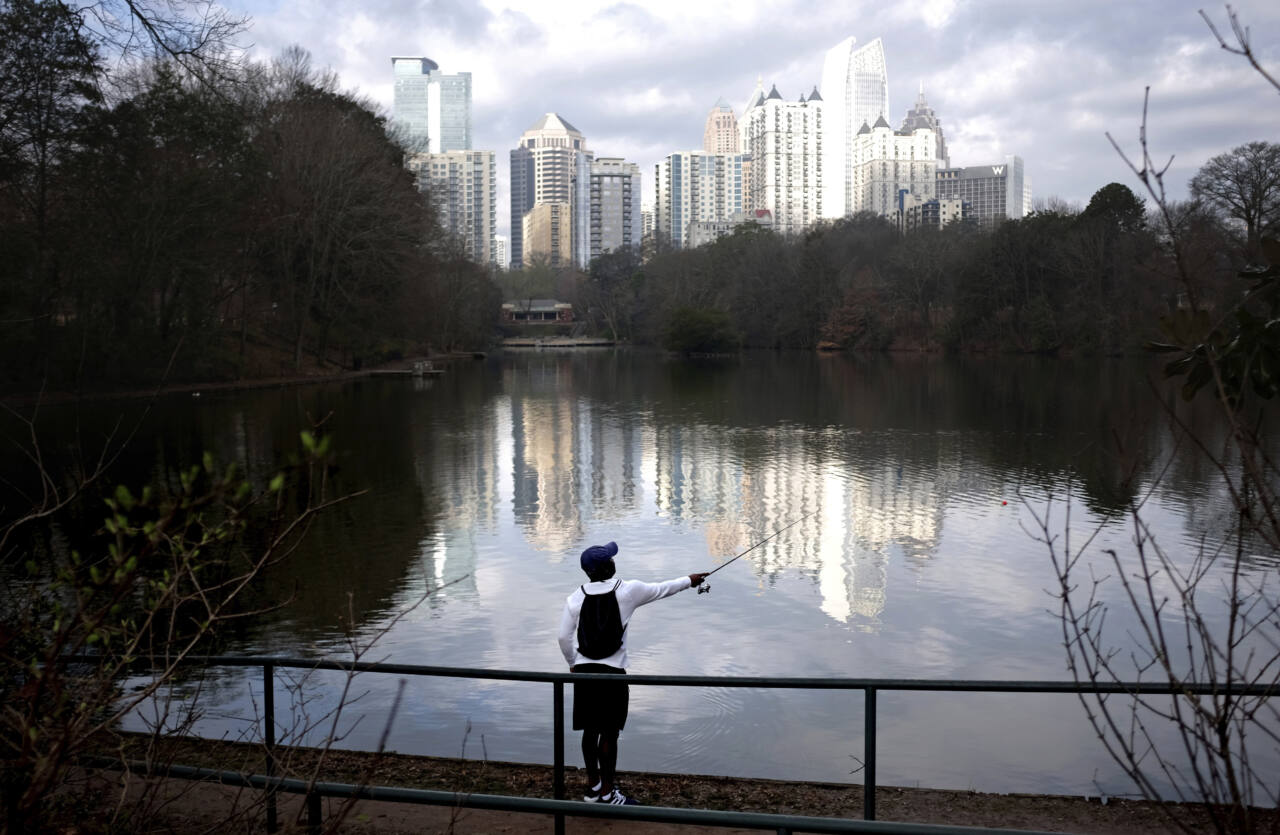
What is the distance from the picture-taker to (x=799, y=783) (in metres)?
5.93

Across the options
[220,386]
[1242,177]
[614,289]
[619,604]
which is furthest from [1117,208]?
[619,604]

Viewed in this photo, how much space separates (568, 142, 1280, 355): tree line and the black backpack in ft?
148

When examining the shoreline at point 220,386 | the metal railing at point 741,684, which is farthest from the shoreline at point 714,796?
the shoreline at point 220,386

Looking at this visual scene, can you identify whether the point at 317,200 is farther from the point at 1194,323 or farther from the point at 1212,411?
the point at 1194,323

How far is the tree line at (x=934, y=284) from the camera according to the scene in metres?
61.0

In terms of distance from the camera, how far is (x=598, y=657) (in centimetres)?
571

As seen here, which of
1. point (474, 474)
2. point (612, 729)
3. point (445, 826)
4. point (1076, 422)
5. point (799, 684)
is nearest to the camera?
point (799, 684)

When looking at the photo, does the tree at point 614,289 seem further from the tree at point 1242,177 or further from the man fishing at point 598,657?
the man fishing at point 598,657

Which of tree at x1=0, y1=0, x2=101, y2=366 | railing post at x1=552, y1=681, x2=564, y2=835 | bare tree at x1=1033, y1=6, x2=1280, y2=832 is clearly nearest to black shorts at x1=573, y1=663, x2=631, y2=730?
railing post at x1=552, y1=681, x2=564, y2=835

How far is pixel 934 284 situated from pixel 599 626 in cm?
8204

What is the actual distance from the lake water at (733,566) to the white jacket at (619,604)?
27.0 inches

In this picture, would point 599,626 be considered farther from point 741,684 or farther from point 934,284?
point 934,284

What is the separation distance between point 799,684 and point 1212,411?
27650 millimetres

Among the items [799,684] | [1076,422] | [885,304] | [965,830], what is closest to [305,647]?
[799,684]
